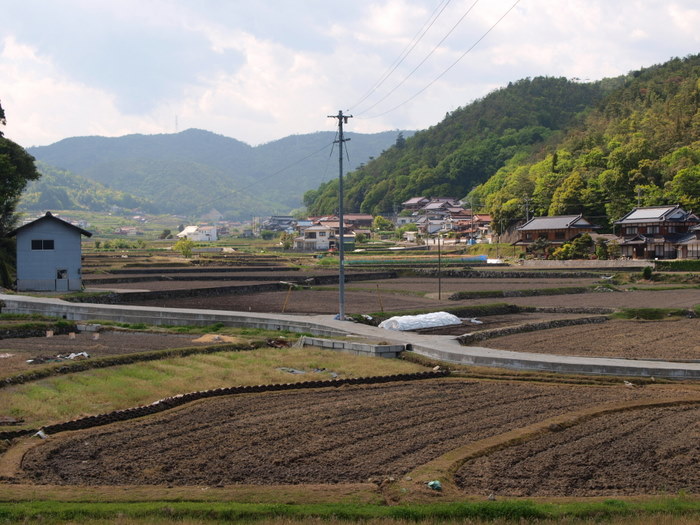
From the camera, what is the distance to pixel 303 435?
1398cm

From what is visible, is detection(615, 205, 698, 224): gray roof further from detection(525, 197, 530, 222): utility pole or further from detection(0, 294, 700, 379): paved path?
detection(0, 294, 700, 379): paved path

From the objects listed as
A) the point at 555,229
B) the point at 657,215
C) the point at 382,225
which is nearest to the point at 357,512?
the point at 657,215

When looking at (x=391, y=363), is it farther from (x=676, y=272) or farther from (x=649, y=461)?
(x=676, y=272)

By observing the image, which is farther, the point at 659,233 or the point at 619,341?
the point at 659,233

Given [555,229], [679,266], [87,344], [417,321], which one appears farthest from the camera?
[555,229]

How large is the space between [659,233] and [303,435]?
206 ft

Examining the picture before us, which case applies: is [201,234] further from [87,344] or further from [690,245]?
[87,344]

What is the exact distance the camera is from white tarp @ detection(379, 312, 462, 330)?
28.9 m

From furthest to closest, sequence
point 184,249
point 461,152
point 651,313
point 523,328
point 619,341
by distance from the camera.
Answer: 1. point 461,152
2. point 184,249
3. point 651,313
4. point 523,328
5. point 619,341

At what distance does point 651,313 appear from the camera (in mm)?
33406

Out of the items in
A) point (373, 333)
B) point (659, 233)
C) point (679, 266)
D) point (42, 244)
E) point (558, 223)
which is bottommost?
point (373, 333)

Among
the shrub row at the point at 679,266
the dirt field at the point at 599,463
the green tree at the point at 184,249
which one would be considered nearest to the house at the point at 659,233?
the shrub row at the point at 679,266

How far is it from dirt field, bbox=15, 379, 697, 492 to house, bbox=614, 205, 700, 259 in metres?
52.8

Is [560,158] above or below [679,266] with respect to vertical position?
above
